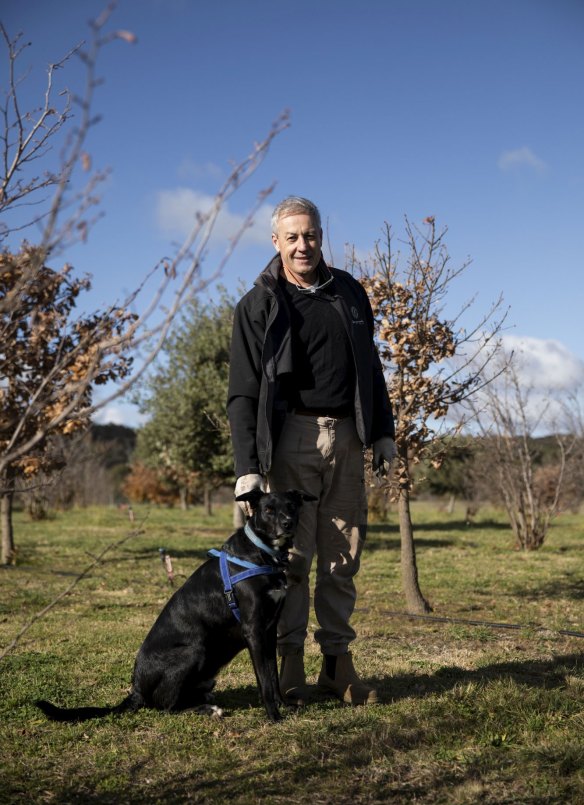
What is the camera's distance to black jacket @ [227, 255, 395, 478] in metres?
3.90

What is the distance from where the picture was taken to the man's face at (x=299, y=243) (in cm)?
405

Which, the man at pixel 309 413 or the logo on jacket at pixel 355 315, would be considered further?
the logo on jacket at pixel 355 315

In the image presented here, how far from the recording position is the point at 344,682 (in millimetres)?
4152

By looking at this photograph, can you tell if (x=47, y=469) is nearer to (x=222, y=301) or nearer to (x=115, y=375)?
(x=115, y=375)

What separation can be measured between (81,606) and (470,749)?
5.38m

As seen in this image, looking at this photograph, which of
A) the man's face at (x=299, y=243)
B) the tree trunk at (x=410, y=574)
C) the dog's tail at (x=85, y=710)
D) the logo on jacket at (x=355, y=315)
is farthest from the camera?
the tree trunk at (x=410, y=574)

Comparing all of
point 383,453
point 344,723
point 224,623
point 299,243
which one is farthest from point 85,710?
point 299,243

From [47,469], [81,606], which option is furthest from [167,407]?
[81,606]

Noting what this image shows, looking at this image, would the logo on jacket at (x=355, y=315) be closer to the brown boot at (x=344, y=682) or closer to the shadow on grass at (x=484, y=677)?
the brown boot at (x=344, y=682)

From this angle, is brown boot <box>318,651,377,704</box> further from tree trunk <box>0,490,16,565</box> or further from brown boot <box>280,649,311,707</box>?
tree trunk <box>0,490,16,565</box>

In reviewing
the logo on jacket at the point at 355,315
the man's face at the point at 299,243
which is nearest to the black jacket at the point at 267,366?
the logo on jacket at the point at 355,315

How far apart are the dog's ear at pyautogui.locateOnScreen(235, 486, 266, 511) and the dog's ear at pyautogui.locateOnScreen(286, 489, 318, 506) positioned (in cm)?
15

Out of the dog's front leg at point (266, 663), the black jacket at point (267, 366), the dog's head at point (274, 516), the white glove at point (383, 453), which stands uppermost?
the black jacket at point (267, 366)

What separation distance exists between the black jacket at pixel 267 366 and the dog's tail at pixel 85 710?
1.28 meters
